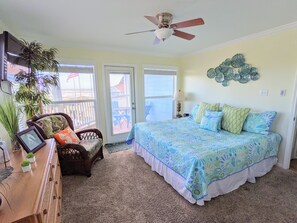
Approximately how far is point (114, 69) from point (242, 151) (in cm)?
316

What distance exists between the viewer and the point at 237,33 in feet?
9.05

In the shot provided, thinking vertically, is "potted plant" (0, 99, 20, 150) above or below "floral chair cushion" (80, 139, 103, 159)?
above

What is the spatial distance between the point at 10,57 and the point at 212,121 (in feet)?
10.4

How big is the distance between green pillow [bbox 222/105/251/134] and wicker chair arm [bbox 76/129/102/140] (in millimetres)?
2426

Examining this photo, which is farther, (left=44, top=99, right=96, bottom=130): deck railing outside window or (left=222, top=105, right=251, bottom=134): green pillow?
(left=44, top=99, right=96, bottom=130): deck railing outside window

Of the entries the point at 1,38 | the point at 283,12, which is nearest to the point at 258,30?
the point at 283,12

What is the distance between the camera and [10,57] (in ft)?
6.17

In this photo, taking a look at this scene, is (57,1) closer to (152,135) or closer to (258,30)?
(152,135)

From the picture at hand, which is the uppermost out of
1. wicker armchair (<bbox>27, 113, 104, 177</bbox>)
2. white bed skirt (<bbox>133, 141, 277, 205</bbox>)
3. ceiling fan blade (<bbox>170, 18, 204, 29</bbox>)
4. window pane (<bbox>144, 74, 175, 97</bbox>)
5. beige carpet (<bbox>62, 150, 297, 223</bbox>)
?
ceiling fan blade (<bbox>170, 18, 204, 29</bbox>)

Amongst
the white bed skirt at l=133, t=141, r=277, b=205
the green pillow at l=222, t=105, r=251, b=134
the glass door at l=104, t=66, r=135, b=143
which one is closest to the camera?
the white bed skirt at l=133, t=141, r=277, b=205

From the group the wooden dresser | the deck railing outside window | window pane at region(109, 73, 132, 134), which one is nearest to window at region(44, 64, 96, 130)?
the deck railing outside window

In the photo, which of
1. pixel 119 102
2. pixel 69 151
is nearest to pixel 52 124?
pixel 69 151

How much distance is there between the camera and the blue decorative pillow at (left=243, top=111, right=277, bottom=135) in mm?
2516

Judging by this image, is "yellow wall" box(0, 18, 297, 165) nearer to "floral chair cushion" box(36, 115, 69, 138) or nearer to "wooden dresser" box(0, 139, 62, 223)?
"floral chair cushion" box(36, 115, 69, 138)
